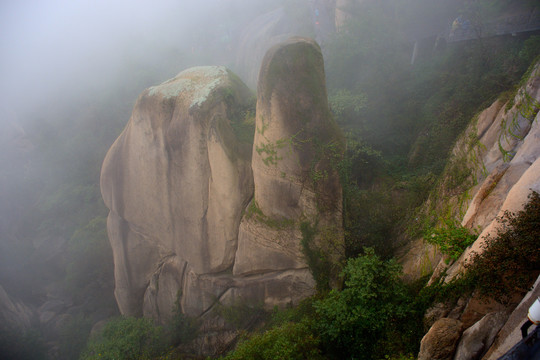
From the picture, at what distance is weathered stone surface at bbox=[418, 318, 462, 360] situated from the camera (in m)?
4.45

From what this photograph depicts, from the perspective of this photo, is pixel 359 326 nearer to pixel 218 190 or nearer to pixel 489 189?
pixel 489 189

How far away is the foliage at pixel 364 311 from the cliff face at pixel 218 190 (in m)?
2.39

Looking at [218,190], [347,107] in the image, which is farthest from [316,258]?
[347,107]

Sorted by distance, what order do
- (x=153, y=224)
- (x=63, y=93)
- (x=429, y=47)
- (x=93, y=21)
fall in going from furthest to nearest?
(x=93, y=21)
(x=63, y=93)
(x=429, y=47)
(x=153, y=224)

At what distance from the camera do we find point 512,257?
169 inches

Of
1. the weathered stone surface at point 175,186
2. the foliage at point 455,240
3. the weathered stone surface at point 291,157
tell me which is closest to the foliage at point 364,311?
the foliage at point 455,240

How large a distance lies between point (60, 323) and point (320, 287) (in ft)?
46.4

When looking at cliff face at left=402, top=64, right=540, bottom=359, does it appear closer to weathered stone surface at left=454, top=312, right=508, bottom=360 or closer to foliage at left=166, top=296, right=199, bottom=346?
weathered stone surface at left=454, top=312, right=508, bottom=360

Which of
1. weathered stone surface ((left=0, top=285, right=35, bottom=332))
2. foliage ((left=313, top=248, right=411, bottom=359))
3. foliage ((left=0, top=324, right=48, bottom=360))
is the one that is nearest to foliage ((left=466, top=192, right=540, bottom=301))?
foliage ((left=313, top=248, right=411, bottom=359))

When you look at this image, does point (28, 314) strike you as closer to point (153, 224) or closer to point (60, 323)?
point (60, 323)

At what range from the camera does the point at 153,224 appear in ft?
37.2

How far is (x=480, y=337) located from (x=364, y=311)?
2226 millimetres

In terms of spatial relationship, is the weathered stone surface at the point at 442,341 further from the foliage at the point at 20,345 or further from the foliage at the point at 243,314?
the foliage at the point at 20,345

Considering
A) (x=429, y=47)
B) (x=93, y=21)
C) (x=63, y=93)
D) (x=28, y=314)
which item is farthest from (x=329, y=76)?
(x=93, y=21)
